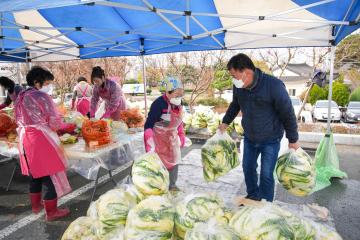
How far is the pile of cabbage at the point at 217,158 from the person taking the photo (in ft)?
9.38

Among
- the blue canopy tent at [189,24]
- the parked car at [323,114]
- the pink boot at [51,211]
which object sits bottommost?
the parked car at [323,114]

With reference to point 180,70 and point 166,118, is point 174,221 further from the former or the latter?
point 180,70

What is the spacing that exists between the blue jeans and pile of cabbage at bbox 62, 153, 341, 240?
4.94 feet

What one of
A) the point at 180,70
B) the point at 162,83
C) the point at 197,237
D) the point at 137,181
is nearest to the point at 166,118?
the point at 162,83

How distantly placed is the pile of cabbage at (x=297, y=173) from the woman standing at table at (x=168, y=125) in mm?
1282

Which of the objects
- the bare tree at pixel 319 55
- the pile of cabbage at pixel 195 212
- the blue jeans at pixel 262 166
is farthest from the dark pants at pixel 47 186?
the bare tree at pixel 319 55

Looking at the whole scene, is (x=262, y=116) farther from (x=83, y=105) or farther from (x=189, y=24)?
(x=83, y=105)

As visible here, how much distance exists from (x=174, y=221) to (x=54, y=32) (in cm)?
480

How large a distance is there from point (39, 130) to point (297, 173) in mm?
2671

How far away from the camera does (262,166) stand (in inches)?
120

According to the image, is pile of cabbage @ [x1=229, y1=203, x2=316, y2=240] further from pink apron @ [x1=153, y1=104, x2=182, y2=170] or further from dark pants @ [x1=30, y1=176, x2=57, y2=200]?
dark pants @ [x1=30, y1=176, x2=57, y2=200]

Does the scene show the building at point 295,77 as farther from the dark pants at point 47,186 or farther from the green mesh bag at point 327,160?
the dark pants at point 47,186

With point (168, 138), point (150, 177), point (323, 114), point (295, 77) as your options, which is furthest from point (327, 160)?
point (295, 77)

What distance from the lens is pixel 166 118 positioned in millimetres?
3303
